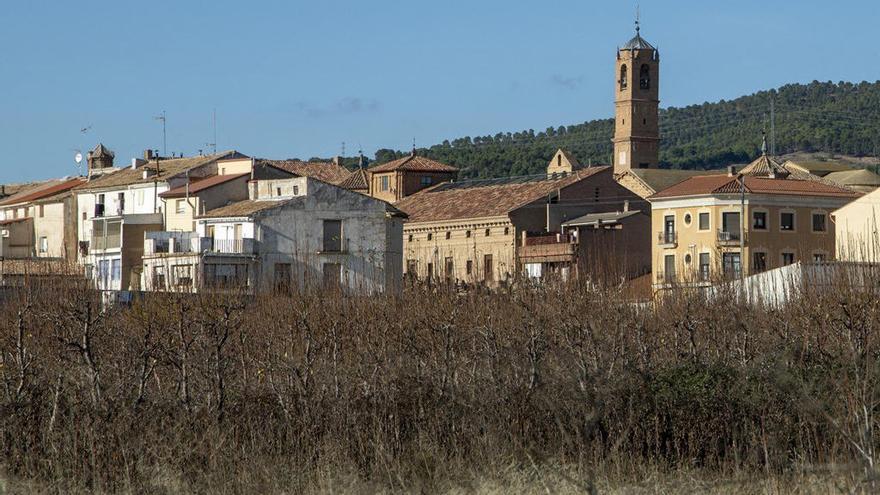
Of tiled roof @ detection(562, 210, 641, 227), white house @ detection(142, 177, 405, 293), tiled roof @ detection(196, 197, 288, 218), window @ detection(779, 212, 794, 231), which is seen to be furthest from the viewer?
Result: tiled roof @ detection(562, 210, 641, 227)

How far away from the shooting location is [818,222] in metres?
73.8

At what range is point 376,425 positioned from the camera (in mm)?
30016

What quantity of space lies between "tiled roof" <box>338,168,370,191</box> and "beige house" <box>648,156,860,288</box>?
23.8m

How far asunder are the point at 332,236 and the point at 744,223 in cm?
1763

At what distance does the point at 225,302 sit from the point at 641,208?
154ft

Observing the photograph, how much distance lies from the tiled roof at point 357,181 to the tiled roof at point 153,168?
15.2 metres

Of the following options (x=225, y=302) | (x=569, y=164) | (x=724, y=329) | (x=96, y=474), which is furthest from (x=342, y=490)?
(x=569, y=164)

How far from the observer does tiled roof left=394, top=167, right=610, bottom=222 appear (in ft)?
269

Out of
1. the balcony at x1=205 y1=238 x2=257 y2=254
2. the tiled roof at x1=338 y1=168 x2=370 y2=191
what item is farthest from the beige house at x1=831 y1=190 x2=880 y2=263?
the tiled roof at x1=338 y1=168 x2=370 y2=191

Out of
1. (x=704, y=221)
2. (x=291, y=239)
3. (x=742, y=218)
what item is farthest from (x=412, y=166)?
(x=291, y=239)

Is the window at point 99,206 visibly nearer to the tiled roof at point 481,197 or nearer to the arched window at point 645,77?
the tiled roof at point 481,197

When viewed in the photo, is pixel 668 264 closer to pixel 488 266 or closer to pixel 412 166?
pixel 488 266

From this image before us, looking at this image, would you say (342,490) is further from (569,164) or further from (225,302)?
(569,164)

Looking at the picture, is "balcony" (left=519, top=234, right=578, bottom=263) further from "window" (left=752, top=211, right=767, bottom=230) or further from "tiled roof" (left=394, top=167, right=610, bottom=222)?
"window" (left=752, top=211, right=767, bottom=230)
